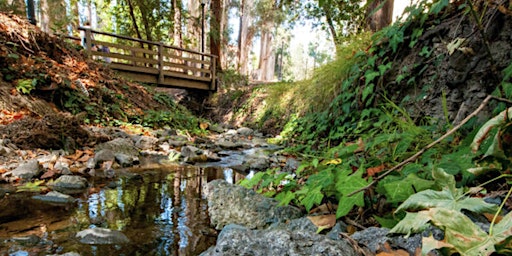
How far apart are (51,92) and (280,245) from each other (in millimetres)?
6080

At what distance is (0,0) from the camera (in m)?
8.31

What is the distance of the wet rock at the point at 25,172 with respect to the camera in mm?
2835

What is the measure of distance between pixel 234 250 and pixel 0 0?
10983 millimetres

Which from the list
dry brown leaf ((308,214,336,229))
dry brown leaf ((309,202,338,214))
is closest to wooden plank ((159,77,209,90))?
dry brown leaf ((309,202,338,214))

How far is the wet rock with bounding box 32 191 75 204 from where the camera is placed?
2316mm

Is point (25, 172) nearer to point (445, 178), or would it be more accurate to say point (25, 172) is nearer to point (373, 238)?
point (373, 238)

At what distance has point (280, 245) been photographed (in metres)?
1.00

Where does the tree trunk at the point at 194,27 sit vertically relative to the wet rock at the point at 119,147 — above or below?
above

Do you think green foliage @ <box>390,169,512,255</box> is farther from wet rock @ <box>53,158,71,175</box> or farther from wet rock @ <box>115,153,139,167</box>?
wet rock @ <box>115,153,139,167</box>

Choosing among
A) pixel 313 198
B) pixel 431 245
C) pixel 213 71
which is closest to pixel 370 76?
pixel 313 198

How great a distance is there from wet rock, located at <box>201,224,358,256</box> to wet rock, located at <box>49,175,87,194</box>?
7.29ft

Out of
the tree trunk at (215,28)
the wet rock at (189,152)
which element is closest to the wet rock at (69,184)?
the wet rock at (189,152)

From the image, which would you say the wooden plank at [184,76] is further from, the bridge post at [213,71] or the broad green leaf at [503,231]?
the broad green leaf at [503,231]

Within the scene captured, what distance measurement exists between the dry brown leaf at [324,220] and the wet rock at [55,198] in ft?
6.38
